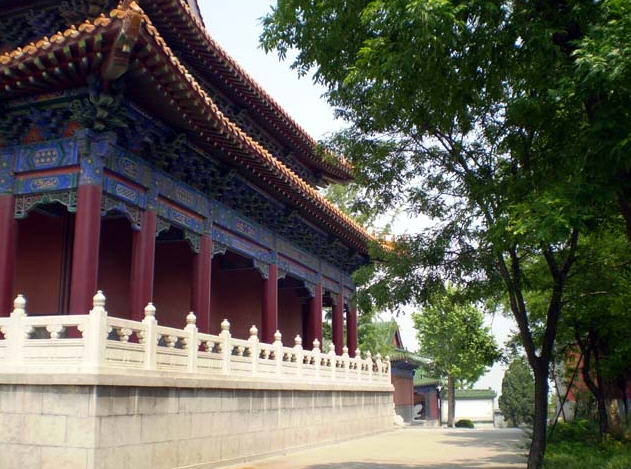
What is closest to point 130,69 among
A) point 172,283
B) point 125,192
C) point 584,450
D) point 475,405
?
point 125,192

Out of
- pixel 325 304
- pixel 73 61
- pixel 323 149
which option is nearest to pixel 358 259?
pixel 325 304

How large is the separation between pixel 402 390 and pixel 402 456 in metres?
27.6

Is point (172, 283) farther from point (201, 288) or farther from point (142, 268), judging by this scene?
point (142, 268)

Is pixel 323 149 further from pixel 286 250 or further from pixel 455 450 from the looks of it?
pixel 455 450

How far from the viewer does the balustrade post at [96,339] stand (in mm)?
8117

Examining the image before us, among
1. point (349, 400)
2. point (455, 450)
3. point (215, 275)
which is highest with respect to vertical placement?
point (215, 275)

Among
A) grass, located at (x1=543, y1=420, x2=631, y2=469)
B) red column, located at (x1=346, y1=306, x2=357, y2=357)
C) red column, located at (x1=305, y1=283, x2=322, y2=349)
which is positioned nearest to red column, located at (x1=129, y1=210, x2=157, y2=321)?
grass, located at (x1=543, y1=420, x2=631, y2=469)

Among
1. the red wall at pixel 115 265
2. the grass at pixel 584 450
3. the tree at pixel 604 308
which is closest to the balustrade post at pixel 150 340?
the red wall at pixel 115 265

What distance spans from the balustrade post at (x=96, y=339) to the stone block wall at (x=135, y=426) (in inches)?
12.3

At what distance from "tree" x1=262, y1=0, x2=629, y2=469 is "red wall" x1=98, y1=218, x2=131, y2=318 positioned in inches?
192

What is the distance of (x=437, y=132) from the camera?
10.8 metres

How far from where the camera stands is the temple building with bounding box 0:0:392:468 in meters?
8.44

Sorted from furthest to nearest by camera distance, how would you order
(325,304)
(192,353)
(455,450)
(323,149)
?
(325,304), (455,450), (323,149), (192,353)

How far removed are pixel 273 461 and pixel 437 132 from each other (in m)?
6.42
